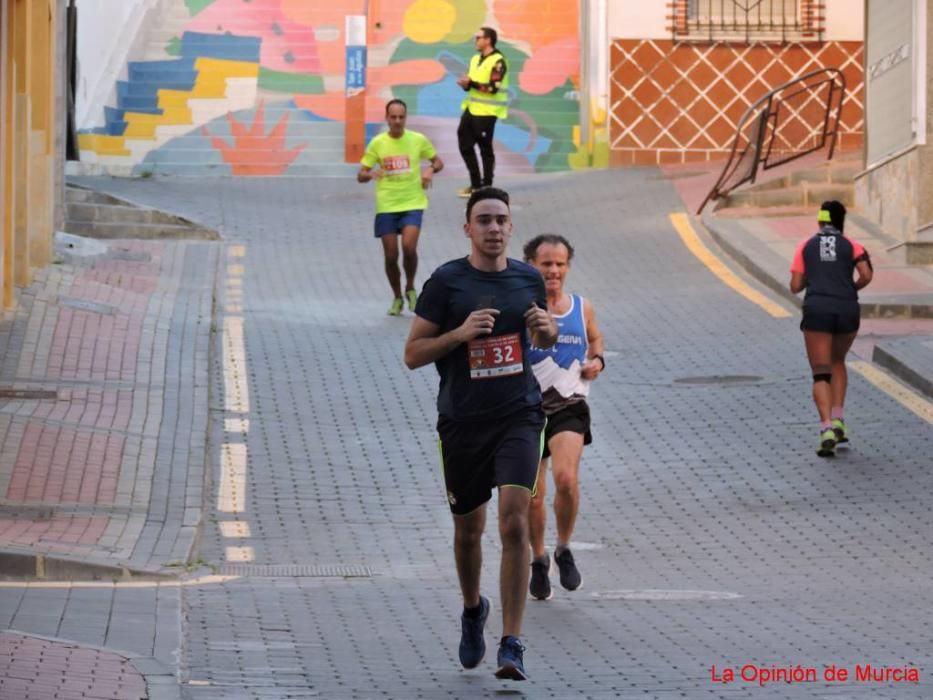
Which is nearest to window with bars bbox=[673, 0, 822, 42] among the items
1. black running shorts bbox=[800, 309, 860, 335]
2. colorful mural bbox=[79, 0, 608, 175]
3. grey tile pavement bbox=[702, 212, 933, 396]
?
colorful mural bbox=[79, 0, 608, 175]

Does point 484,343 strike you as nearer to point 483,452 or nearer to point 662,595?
point 483,452

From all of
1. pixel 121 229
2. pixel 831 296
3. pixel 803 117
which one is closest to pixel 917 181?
pixel 803 117

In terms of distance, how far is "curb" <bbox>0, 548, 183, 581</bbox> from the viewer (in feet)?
37.8

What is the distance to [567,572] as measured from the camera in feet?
37.8

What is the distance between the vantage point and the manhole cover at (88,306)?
20094 mm

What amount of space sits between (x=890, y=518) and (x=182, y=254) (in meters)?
12.4

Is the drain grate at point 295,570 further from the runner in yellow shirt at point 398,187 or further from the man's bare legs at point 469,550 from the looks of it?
the runner in yellow shirt at point 398,187

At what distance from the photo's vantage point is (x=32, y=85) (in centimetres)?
2384

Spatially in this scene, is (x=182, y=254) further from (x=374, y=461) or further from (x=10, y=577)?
(x=10, y=577)

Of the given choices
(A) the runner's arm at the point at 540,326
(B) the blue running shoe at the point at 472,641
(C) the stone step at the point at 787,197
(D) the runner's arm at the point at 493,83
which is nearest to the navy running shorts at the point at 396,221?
(D) the runner's arm at the point at 493,83

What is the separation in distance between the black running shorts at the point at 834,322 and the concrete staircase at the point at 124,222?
11.4 meters

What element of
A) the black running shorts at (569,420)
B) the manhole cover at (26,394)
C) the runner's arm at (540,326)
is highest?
the runner's arm at (540,326)

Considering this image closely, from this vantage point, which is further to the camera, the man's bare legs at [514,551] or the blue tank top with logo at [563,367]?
the blue tank top with logo at [563,367]

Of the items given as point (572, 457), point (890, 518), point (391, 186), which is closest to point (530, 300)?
point (572, 457)
